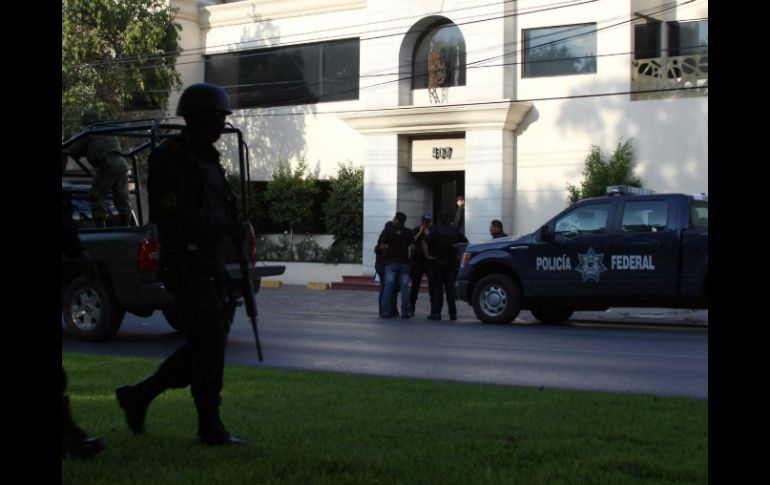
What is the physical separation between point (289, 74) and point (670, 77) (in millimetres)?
11725

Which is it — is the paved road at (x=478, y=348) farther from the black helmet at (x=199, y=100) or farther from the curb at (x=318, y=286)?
the curb at (x=318, y=286)

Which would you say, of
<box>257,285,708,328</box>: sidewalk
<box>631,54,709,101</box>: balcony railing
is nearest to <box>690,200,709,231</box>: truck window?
<box>257,285,708,328</box>: sidewalk

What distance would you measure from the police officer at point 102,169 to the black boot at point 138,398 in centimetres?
723

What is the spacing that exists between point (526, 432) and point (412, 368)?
156 inches

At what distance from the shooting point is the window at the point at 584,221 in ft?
49.4

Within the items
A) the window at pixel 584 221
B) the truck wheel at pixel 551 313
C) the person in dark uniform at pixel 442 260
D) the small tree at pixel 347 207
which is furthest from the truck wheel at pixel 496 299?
the small tree at pixel 347 207

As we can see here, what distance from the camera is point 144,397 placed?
5.75 metres

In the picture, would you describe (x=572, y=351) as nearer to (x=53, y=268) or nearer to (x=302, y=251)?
(x=53, y=268)

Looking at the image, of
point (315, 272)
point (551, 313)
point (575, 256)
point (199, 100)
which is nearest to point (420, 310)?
point (551, 313)

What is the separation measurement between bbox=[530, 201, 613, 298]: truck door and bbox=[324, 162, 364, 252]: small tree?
14088mm

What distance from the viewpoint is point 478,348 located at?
39.1ft

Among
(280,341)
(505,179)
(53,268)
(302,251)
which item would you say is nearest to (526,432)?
(53,268)

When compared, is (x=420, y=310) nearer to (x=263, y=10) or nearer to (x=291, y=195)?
(x=291, y=195)

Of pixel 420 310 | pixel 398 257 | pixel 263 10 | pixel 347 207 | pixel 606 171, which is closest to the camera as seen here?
pixel 398 257
